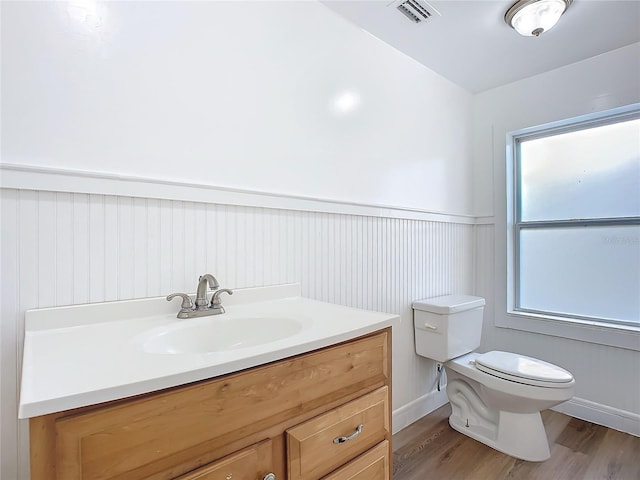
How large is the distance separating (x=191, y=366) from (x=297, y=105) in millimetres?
1221

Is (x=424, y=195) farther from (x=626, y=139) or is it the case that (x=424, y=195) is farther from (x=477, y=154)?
(x=626, y=139)

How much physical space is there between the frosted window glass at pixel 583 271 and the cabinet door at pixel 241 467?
2361 mm

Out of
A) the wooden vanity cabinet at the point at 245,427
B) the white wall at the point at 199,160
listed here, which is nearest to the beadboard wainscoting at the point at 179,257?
the white wall at the point at 199,160

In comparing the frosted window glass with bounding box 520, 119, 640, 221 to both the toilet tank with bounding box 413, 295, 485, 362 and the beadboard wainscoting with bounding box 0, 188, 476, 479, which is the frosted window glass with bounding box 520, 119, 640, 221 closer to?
the toilet tank with bounding box 413, 295, 485, 362

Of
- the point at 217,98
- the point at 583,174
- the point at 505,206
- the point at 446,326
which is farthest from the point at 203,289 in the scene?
the point at 583,174

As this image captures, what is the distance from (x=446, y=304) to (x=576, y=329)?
0.92m

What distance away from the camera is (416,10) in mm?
1679

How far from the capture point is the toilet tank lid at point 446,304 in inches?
76.6

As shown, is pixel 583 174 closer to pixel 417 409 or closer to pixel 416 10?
pixel 416 10

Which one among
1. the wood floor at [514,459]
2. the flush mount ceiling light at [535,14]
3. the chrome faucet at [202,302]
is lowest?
the wood floor at [514,459]

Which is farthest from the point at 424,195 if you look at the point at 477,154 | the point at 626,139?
the point at 626,139

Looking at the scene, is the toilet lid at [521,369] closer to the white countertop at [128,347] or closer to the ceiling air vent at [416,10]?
the white countertop at [128,347]

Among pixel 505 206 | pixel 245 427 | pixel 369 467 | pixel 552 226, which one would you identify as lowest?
pixel 369 467

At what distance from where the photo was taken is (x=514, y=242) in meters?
2.50
